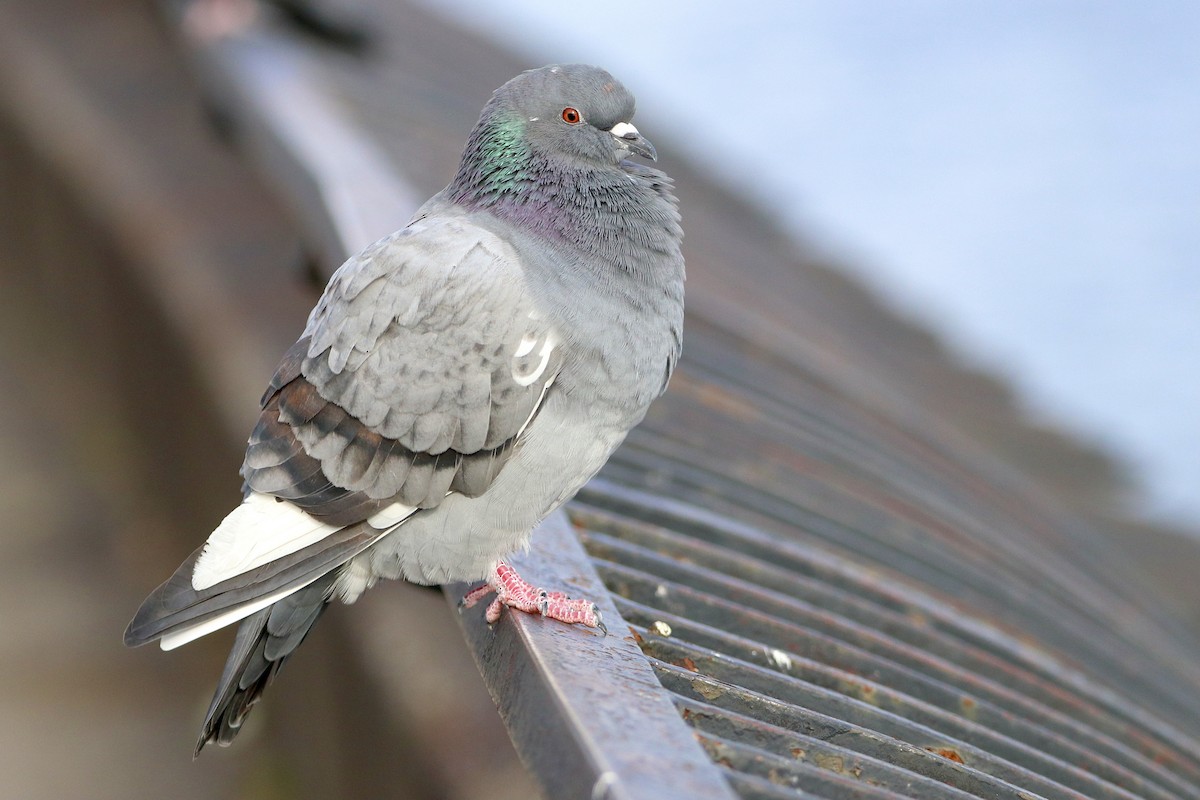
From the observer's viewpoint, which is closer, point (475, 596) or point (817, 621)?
point (475, 596)

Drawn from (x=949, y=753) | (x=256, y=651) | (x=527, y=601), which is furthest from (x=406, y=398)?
(x=949, y=753)

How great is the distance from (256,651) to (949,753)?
5.43ft

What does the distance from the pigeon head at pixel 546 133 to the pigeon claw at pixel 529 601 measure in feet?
3.32

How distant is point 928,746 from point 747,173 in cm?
1148

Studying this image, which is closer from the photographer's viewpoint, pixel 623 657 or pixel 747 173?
pixel 623 657

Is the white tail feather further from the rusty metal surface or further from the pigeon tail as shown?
the rusty metal surface

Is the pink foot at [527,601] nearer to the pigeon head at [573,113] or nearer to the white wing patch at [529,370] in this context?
the white wing patch at [529,370]

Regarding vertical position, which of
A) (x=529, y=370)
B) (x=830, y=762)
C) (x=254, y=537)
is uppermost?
(x=529, y=370)

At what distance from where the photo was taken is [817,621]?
11.4 ft

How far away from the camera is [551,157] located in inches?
140

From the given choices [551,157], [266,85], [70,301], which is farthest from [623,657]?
[70,301]

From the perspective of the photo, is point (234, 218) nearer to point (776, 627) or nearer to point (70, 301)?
point (70, 301)

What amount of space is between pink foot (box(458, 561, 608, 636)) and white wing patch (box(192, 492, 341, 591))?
38 centimetres

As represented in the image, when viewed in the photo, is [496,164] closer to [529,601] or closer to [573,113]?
[573,113]
